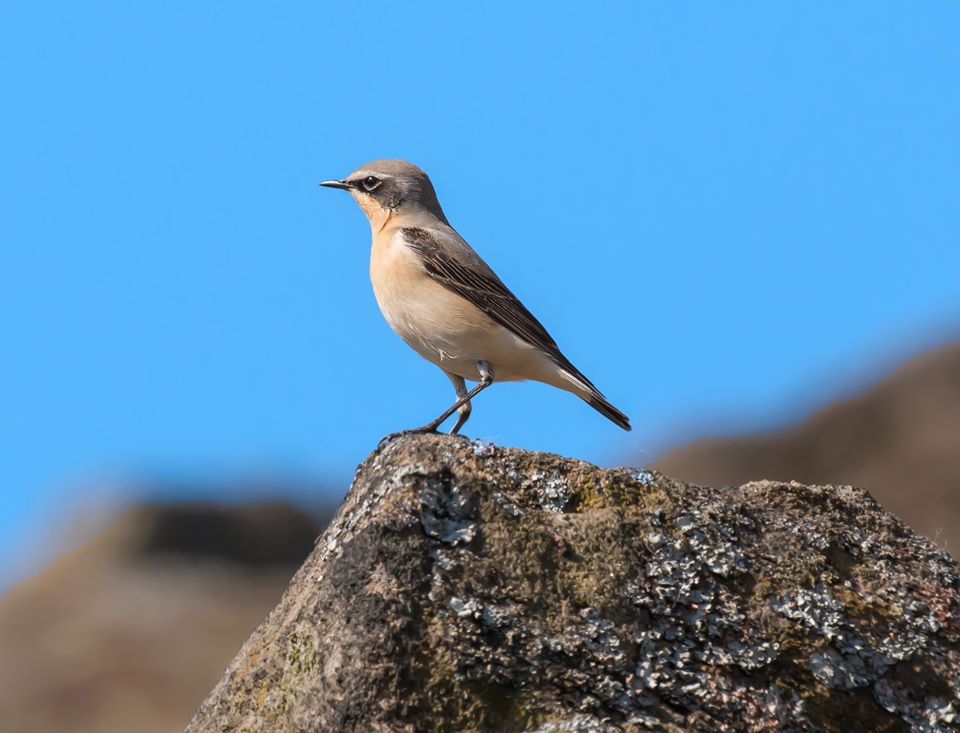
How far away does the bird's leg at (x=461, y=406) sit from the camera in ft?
31.5

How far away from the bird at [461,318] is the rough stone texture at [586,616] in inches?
125

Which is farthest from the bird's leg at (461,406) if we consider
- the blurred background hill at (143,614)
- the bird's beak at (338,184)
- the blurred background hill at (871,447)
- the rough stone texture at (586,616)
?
the blurred background hill at (871,447)

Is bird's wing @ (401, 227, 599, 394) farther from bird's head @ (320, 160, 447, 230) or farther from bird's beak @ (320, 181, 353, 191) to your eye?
Result: bird's beak @ (320, 181, 353, 191)

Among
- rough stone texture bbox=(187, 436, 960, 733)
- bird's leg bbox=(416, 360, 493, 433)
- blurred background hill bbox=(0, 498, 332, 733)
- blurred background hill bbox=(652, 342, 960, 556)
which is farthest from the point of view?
blurred background hill bbox=(652, 342, 960, 556)

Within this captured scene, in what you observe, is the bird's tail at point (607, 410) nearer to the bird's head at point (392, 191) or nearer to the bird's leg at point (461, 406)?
the bird's leg at point (461, 406)

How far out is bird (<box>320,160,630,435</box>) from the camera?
31.6ft

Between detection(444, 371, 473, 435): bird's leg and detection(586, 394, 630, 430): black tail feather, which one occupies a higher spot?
detection(586, 394, 630, 430): black tail feather

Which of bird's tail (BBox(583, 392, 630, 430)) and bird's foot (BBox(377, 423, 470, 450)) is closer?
bird's foot (BBox(377, 423, 470, 450))

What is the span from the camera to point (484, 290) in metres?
10.1

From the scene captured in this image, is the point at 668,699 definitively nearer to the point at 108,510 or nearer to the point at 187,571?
the point at 187,571

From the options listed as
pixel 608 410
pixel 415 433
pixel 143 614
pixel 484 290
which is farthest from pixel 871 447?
pixel 415 433

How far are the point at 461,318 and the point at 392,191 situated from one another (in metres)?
1.94

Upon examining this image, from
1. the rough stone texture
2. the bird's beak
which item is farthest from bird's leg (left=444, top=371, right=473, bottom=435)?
the rough stone texture

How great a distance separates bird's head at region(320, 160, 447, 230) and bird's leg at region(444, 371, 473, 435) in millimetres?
1640
